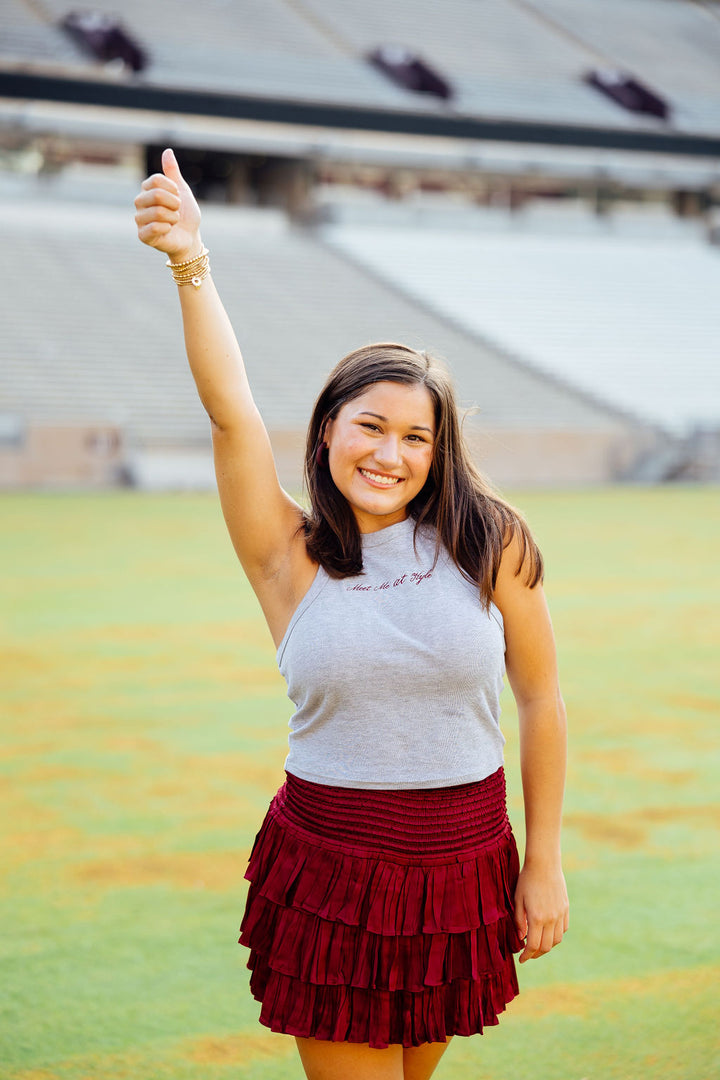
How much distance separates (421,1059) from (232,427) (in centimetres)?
106

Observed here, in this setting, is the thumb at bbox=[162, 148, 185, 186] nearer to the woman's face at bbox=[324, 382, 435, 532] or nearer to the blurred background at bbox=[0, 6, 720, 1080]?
the woman's face at bbox=[324, 382, 435, 532]

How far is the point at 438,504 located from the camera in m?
2.24

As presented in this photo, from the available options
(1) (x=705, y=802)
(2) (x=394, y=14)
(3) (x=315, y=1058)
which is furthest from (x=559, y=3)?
(3) (x=315, y=1058)

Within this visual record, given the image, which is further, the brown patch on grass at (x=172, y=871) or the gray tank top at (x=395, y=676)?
the brown patch on grass at (x=172, y=871)

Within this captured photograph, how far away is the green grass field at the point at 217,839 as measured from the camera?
3.03 metres

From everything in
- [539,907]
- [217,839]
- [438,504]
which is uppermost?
[438,504]

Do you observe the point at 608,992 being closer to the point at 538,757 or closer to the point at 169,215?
the point at 538,757

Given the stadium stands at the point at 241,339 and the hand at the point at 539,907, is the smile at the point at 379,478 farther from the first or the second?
the stadium stands at the point at 241,339

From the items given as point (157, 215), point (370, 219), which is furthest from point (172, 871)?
point (370, 219)

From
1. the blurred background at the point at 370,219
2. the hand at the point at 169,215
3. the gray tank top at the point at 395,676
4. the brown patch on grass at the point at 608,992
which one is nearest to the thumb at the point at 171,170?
the hand at the point at 169,215

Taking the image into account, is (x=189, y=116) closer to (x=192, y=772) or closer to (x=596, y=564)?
(x=596, y=564)

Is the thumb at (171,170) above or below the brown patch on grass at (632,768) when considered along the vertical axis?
above

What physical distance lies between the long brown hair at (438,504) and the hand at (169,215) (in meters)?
0.32

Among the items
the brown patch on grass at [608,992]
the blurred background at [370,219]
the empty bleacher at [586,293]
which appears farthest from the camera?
the empty bleacher at [586,293]
